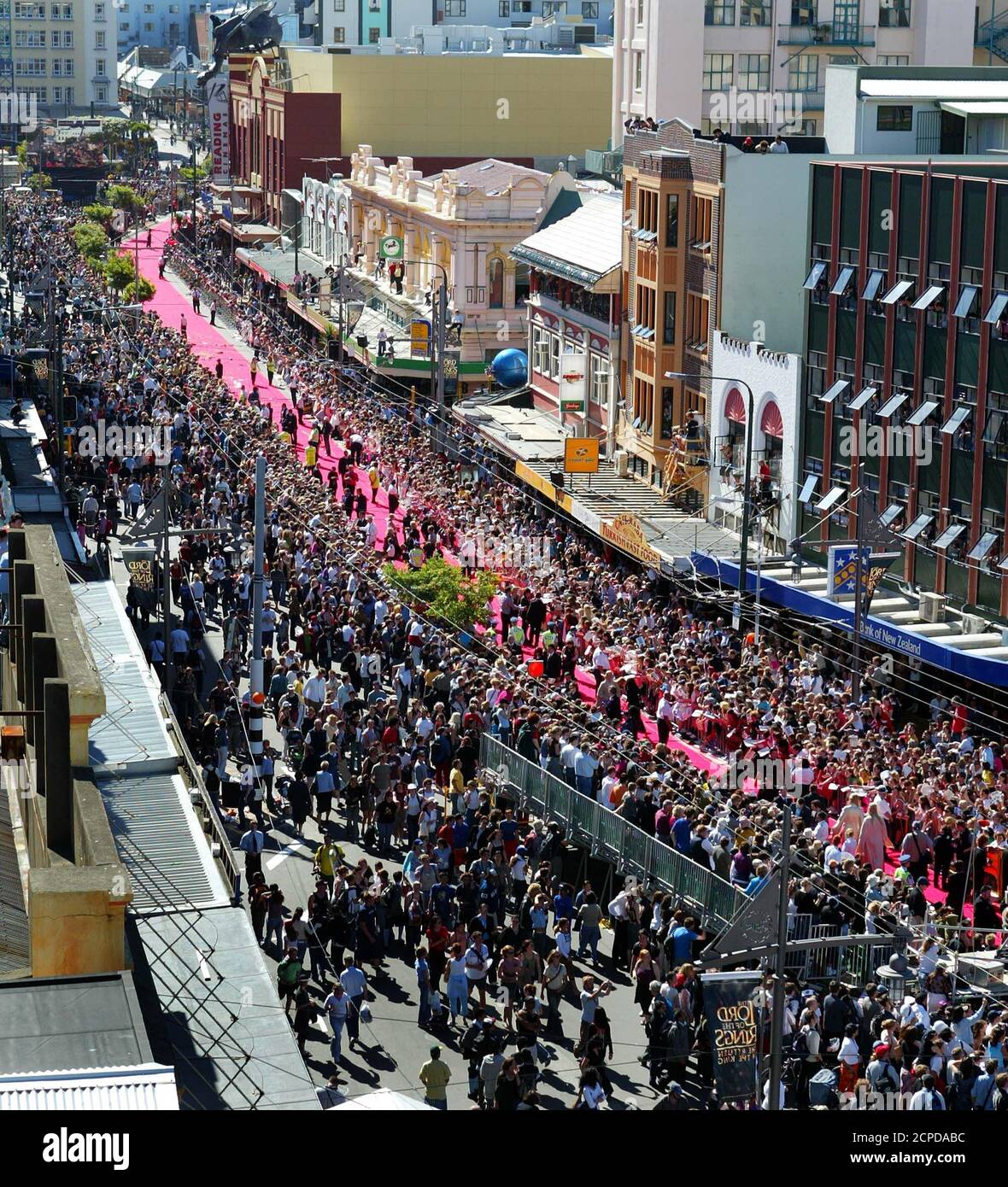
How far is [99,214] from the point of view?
12438cm

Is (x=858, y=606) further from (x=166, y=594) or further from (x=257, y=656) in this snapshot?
(x=166, y=594)

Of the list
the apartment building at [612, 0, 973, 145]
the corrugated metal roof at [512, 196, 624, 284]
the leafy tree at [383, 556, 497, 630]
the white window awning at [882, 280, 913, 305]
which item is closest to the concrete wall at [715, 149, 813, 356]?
the white window awning at [882, 280, 913, 305]

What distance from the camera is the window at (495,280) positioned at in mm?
75688

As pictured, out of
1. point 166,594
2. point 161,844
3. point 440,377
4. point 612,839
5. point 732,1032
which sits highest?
point 440,377

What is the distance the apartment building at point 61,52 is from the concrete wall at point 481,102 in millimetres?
92348

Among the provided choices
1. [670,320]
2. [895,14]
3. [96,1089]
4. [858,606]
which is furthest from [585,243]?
[96,1089]

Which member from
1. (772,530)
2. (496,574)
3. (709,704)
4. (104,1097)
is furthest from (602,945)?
(772,530)

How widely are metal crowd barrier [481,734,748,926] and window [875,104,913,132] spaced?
28.5m

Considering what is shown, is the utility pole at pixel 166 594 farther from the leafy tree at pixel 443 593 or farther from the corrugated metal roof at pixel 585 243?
the corrugated metal roof at pixel 585 243

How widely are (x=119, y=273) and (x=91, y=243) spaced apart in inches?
321

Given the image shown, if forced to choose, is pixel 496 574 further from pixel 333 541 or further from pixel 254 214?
pixel 254 214

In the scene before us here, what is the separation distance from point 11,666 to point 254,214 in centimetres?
10424

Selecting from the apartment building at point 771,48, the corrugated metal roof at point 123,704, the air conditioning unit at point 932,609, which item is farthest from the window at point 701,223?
the corrugated metal roof at point 123,704
